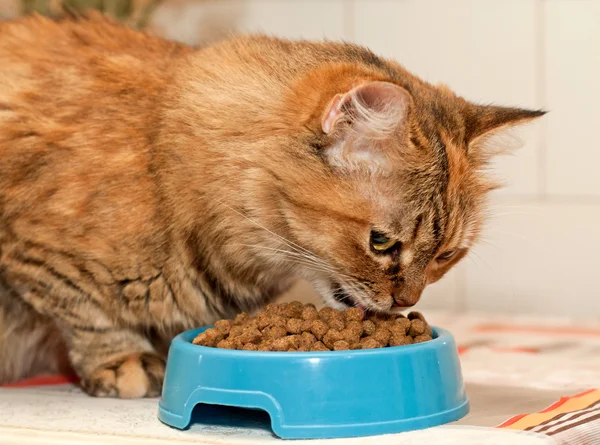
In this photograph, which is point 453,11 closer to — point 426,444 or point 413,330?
point 413,330

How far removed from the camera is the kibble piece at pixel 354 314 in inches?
58.9

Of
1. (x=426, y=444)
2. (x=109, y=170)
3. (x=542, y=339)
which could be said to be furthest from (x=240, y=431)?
(x=542, y=339)

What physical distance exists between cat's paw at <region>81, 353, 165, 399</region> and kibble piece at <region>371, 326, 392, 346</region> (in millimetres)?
494

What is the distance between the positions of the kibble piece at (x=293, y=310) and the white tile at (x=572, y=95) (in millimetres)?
1649

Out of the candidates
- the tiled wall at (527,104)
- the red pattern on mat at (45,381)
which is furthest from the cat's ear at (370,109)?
the tiled wall at (527,104)

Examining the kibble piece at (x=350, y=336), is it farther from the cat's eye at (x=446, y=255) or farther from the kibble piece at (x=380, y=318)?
the cat's eye at (x=446, y=255)

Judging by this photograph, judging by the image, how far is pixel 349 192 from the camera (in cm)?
150

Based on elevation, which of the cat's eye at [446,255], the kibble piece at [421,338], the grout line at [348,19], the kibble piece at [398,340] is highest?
the grout line at [348,19]

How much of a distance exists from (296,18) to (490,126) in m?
1.71

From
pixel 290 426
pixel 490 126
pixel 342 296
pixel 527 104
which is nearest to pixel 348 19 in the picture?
pixel 527 104

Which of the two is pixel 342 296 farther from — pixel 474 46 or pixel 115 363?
pixel 474 46

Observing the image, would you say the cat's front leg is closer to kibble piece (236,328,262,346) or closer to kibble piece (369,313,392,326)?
kibble piece (236,328,262,346)

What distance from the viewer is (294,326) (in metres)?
1.46

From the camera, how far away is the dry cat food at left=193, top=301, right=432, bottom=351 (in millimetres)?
1414
